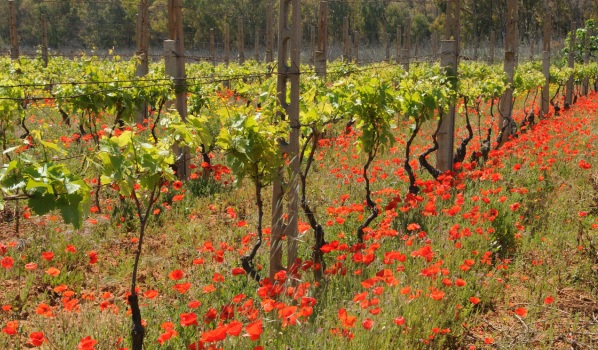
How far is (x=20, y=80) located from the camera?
8703 millimetres

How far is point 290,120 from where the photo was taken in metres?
3.91

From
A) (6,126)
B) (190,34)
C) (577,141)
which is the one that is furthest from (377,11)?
(6,126)

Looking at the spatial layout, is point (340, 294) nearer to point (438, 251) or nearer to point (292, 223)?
point (292, 223)

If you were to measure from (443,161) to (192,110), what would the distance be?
3538mm

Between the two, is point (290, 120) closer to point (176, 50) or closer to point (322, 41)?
point (176, 50)

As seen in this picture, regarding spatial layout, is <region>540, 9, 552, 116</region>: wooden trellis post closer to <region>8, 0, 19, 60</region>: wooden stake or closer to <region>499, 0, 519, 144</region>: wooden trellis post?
<region>499, 0, 519, 144</region>: wooden trellis post

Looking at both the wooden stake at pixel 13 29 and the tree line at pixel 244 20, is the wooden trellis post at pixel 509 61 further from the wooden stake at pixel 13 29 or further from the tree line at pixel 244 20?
the tree line at pixel 244 20

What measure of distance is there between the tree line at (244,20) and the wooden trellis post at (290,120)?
142 feet

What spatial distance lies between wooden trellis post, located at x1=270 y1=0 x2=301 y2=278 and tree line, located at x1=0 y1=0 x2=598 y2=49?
4341cm

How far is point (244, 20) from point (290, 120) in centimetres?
4938

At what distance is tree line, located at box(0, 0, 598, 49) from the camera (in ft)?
156

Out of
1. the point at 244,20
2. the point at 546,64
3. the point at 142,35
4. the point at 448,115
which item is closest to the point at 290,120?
the point at 448,115

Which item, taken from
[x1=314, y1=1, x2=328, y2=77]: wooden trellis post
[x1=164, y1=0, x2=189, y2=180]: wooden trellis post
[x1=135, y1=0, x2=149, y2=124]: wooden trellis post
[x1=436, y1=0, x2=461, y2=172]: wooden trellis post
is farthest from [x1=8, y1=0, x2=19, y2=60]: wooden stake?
[x1=436, y1=0, x2=461, y2=172]: wooden trellis post

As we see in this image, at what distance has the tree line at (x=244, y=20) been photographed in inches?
1871
